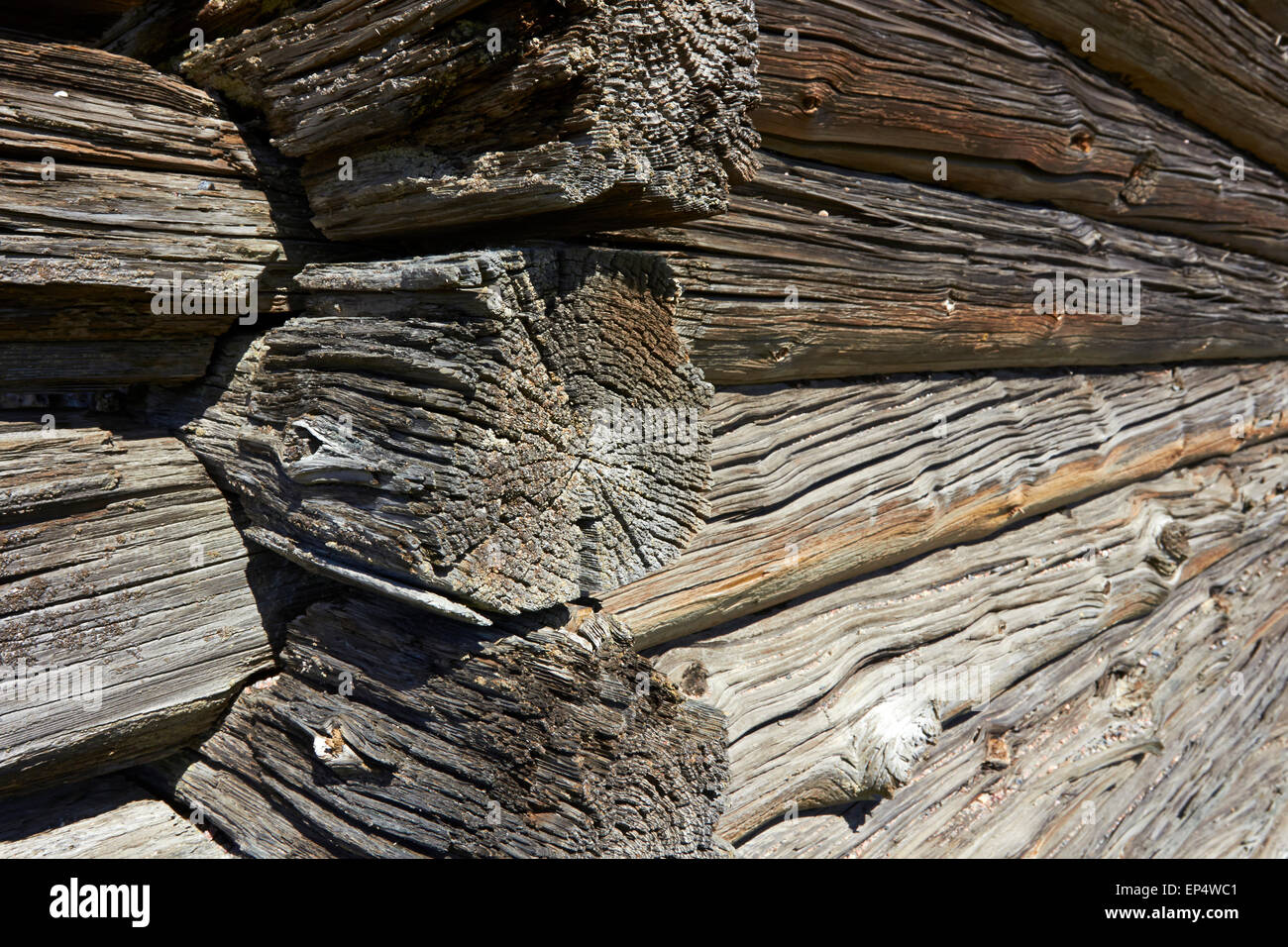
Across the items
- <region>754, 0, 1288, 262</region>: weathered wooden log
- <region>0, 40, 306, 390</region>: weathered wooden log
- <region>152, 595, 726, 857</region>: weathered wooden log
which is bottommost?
<region>152, 595, 726, 857</region>: weathered wooden log

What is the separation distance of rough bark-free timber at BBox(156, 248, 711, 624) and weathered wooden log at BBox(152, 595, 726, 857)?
0.18 meters

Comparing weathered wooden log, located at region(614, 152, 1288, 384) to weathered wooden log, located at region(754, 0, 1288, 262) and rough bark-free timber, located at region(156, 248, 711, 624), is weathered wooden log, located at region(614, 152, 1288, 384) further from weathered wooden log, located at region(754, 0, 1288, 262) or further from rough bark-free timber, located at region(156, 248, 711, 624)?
rough bark-free timber, located at region(156, 248, 711, 624)

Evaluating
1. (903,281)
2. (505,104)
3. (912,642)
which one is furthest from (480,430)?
(912,642)

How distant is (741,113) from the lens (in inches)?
63.6

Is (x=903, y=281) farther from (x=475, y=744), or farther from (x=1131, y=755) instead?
(x=1131, y=755)

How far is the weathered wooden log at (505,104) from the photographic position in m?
1.40

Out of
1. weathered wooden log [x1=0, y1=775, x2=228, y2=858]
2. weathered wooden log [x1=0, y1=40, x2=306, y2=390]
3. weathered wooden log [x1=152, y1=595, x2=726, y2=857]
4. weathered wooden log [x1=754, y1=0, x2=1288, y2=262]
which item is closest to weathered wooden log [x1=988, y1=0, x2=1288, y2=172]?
weathered wooden log [x1=754, y1=0, x2=1288, y2=262]

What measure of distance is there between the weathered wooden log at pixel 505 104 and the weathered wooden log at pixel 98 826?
145cm

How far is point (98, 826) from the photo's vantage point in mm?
1968

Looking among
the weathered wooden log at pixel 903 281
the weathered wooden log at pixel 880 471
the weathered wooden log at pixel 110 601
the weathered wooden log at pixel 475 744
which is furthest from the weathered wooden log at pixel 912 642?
the weathered wooden log at pixel 110 601

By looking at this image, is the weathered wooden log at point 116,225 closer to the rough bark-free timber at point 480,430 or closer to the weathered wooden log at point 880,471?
the rough bark-free timber at point 480,430

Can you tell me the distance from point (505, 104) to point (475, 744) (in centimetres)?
119

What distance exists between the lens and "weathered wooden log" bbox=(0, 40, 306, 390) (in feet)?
5.16
